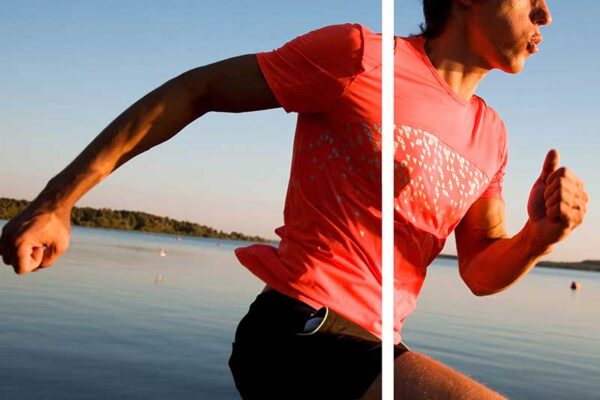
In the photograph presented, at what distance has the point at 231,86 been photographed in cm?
192

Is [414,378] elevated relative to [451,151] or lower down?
lower down

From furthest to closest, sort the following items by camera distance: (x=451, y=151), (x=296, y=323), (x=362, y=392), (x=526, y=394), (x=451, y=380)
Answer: (x=526, y=394) → (x=451, y=151) → (x=296, y=323) → (x=362, y=392) → (x=451, y=380)

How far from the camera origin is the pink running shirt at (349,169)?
1.93 meters

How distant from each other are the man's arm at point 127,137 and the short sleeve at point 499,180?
784 millimetres

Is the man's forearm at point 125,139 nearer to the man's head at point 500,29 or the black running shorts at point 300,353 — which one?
the black running shorts at point 300,353

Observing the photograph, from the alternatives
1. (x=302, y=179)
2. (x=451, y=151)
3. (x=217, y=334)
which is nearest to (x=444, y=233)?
(x=451, y=151)

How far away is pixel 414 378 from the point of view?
1.57 meters

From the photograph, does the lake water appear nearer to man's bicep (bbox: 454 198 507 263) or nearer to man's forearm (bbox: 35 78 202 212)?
man's bicep (bbox: 454 198 507 263)

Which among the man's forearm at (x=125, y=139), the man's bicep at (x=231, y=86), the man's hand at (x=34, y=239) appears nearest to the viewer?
the man's hand at (x=34, y=239)

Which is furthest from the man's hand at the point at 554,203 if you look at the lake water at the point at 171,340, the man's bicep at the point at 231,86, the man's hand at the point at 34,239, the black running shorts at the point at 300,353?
the lake water at the point at 171,340

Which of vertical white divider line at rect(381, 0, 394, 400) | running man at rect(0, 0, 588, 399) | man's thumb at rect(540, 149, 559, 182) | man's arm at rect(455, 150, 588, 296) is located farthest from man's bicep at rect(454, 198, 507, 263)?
vertical white divider line at rect(381, 0, 394, 400)

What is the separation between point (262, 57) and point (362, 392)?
0.83 m

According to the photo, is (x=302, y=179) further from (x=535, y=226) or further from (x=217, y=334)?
(x=217, y=334)

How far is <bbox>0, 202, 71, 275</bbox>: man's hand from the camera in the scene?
1.47 metres
